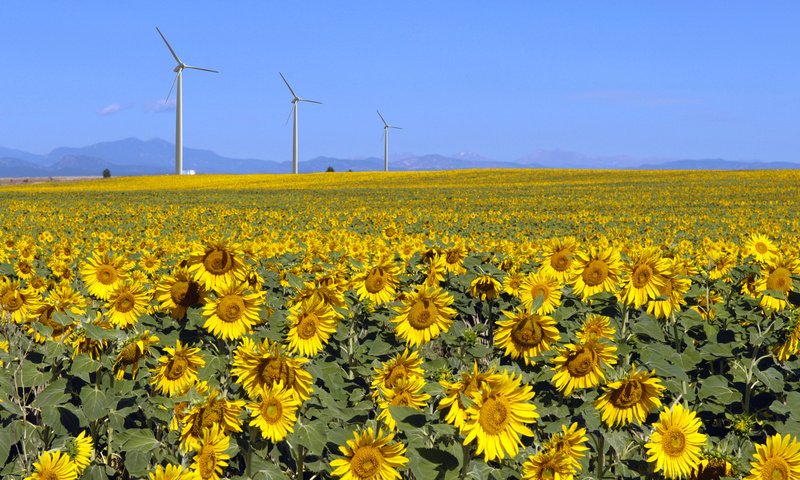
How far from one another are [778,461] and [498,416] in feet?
3.95

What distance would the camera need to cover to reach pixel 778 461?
2.77 m

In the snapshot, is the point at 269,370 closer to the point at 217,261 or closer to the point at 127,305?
the point at 217,261

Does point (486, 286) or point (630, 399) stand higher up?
point (486, 286)

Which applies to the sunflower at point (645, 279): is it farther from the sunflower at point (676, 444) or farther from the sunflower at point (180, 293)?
the sunflower at point (180, 293)

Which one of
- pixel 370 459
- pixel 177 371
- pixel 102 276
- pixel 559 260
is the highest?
pixel 559 260

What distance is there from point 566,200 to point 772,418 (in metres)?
37.0

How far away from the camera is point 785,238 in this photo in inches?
636

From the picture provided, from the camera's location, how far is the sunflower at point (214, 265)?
418 cm

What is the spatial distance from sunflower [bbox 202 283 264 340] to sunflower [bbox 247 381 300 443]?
89 cm

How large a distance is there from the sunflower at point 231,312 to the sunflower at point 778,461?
8.71 feet

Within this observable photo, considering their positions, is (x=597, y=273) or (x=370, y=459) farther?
(x=597, y=273)

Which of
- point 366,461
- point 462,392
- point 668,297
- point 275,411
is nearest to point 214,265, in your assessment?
point 275,411

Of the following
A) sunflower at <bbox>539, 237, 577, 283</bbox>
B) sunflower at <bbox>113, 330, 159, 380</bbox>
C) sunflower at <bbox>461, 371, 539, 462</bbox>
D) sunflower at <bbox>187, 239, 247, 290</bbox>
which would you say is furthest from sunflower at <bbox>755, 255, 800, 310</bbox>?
sunflower at <bbox>113, 330, 159, 380</bbox>

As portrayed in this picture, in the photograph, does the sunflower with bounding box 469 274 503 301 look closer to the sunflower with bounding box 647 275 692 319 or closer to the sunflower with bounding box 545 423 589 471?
the sunflower with bounding box 647 275 692 319
